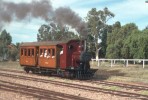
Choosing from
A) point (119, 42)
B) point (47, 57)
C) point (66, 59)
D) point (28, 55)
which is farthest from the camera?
point (119, 42)

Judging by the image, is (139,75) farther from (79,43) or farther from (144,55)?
(144,55)

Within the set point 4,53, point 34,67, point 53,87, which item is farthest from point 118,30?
point 53,87

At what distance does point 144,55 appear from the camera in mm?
55781

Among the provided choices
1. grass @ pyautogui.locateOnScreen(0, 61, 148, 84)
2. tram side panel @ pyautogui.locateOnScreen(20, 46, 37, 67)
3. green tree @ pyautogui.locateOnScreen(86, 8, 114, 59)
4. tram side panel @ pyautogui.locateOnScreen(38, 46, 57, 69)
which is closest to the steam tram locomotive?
tram side panel @ pyautogui.locateOnScreen(38, 46, 57, 69)

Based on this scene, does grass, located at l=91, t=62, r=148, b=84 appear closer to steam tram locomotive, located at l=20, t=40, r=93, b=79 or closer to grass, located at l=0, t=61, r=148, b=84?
grass, located at l=0, t=61, r=148, b=84

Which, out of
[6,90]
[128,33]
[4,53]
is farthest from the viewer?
[4,53]

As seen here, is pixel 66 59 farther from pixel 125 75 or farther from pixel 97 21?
pixel 97 21

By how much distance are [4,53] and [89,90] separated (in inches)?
2682

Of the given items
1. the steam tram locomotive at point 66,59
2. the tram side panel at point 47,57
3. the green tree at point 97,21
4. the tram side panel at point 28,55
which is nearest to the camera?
the steam tram locomotive at point 66,59

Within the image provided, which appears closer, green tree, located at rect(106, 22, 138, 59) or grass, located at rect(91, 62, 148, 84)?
grass, located at rect(91, 62, 148, 84)

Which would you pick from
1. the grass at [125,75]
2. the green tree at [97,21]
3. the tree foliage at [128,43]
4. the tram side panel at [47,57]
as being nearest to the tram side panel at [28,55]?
the tram side panel at [47,57]

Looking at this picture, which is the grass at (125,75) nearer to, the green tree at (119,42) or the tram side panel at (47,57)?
the tram side panel at (47,57)

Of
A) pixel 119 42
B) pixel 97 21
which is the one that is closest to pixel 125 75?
pixel 119 42

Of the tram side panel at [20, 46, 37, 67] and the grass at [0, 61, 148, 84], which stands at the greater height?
the tram side panel at [20, 46, 37, 67]
